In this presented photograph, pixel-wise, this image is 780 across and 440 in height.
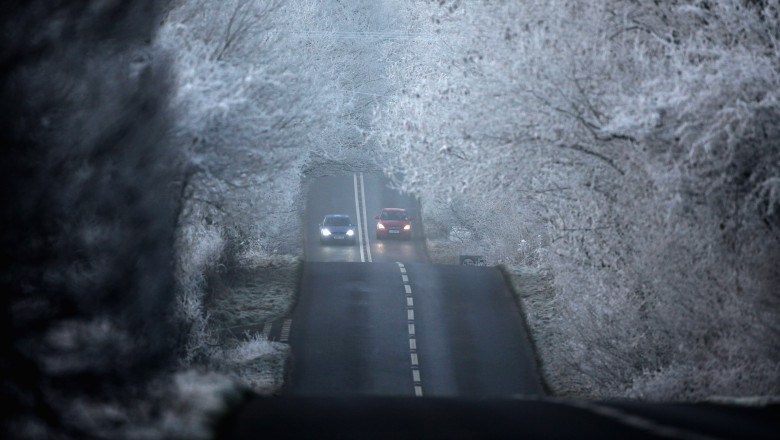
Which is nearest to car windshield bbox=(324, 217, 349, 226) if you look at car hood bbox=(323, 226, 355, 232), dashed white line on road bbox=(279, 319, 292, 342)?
car hood bbox=(323, 226, 355, 232)

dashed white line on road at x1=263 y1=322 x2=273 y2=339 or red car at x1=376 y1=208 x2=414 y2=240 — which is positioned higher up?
red car at x1=376 y1=208 x2=414 y2=240

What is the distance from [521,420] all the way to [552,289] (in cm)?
2079

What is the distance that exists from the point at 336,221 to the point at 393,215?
143 inches

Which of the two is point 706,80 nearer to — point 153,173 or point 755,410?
point 755,410

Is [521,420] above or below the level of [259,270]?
below

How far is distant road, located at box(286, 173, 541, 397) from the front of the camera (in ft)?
74.1

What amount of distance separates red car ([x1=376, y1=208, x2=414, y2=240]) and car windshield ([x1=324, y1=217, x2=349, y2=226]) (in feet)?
6.47

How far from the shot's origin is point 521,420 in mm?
10109

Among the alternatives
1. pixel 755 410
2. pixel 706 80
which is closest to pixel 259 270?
pixel 706 80

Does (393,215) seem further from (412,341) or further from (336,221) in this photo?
(412,341)

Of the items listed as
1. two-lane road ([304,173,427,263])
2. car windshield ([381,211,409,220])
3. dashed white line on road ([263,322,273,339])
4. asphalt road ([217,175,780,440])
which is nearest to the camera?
asphalt road ([217,175,780,440])

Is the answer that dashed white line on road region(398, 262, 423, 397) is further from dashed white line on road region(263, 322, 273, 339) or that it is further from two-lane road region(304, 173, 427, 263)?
two-lane road region(304, 173, 427, 263)

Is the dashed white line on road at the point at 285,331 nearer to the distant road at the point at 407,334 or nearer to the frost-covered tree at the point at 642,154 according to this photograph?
the distant road at the point at 407,334

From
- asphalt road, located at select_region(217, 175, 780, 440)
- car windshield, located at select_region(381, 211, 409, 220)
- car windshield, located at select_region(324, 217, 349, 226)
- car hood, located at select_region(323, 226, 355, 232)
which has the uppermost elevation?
car windshield, located at select_region(381, 211, 409, 220)
